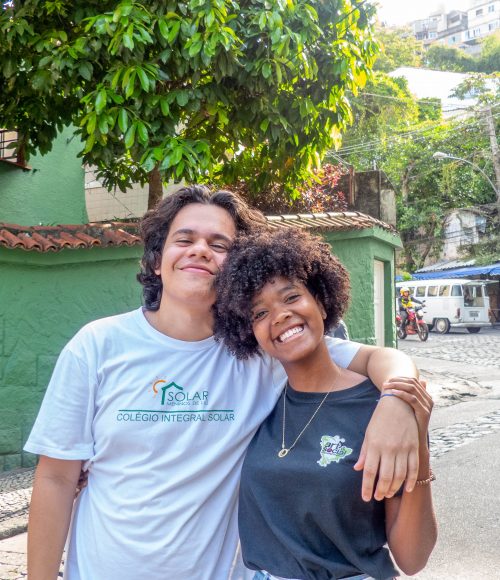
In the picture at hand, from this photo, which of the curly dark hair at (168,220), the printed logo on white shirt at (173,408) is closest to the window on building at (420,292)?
the curly dark hair at (168,220)

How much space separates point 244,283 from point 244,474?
0.50 meters

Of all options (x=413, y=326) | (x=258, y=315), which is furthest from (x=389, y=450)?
A: (x=413, y=326)

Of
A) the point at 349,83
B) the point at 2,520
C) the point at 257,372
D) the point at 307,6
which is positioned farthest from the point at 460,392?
the point at 257,372

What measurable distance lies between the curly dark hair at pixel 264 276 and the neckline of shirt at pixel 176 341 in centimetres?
4

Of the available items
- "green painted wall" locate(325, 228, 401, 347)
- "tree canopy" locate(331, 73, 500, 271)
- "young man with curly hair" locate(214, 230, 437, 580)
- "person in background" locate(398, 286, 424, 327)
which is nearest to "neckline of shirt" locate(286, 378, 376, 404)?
"young man with curly hair" locate(214, 230, 437, 580)

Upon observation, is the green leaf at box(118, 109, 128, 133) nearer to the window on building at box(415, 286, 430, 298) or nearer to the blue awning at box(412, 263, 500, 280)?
the window on building at box(415, 286, 430, 298)

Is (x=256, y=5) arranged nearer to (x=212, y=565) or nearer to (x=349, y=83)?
(x=349, y=83)

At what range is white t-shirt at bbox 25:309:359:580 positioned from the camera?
1743 mm

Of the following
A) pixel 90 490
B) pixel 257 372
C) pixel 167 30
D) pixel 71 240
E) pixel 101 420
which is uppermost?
pixel 167 30

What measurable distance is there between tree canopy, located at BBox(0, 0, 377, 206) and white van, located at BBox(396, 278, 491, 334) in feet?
58.5

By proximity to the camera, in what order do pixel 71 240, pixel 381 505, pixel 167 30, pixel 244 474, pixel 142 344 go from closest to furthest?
pixel 381 505 < pixel 244 474 < pixel 142 344 < pixel 167 30 < pixel 71 240

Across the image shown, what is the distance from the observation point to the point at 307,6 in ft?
20.8

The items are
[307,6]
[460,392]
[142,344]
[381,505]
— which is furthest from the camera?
[460,392]

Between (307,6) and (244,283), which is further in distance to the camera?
(307,6)
